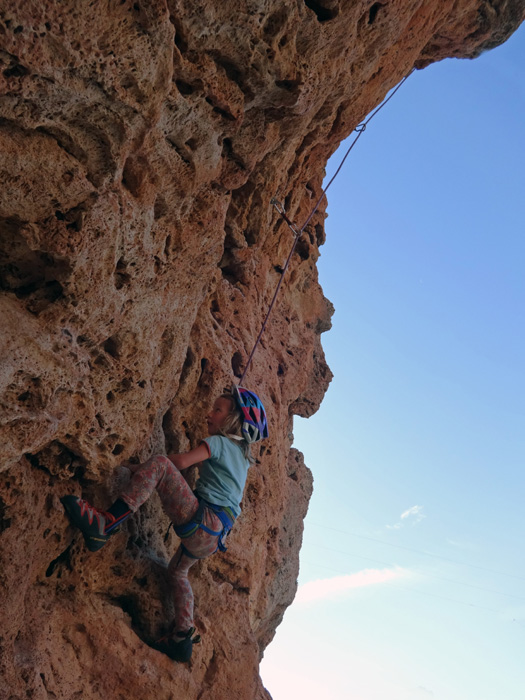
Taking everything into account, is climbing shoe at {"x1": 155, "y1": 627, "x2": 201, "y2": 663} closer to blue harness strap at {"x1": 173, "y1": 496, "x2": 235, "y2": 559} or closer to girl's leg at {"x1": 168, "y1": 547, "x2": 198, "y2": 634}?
girl's leg at {"x1": 168, "y1": 547, "x2": 198, "y2": 634}

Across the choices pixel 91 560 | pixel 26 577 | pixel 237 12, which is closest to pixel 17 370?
pixel 26 577

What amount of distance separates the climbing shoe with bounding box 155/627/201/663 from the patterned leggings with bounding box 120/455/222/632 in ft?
0.14

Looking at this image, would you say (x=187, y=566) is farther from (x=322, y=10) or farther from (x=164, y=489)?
(x=322, y=10)

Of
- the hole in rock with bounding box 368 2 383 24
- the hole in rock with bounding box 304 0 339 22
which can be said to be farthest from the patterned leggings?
the hole in rock with bounding box 368 2 383 24

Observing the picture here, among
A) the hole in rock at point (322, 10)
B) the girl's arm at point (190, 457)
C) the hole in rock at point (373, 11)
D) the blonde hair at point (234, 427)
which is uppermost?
the hole in rock at point (373, 11)

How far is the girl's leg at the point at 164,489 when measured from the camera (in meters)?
3.88

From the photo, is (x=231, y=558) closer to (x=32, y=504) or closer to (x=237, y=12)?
(x=32, y=504)

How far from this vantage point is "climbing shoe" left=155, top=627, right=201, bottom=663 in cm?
425

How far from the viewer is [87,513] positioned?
3719mm

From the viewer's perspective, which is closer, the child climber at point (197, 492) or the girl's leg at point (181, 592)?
the child climber at point (197, 492)

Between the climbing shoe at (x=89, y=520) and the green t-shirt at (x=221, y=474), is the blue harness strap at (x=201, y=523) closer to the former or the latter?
the green t-shirt at (x=221, y=474)

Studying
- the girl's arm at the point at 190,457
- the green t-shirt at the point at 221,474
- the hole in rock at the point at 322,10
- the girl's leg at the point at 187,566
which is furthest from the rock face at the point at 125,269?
the green t-shirt at the point at 221,474

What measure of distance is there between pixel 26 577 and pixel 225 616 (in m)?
1.97

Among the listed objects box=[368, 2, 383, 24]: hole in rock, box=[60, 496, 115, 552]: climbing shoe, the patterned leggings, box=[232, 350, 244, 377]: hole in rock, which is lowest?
box=[60, 496, 115, 552]: climbing shoe
